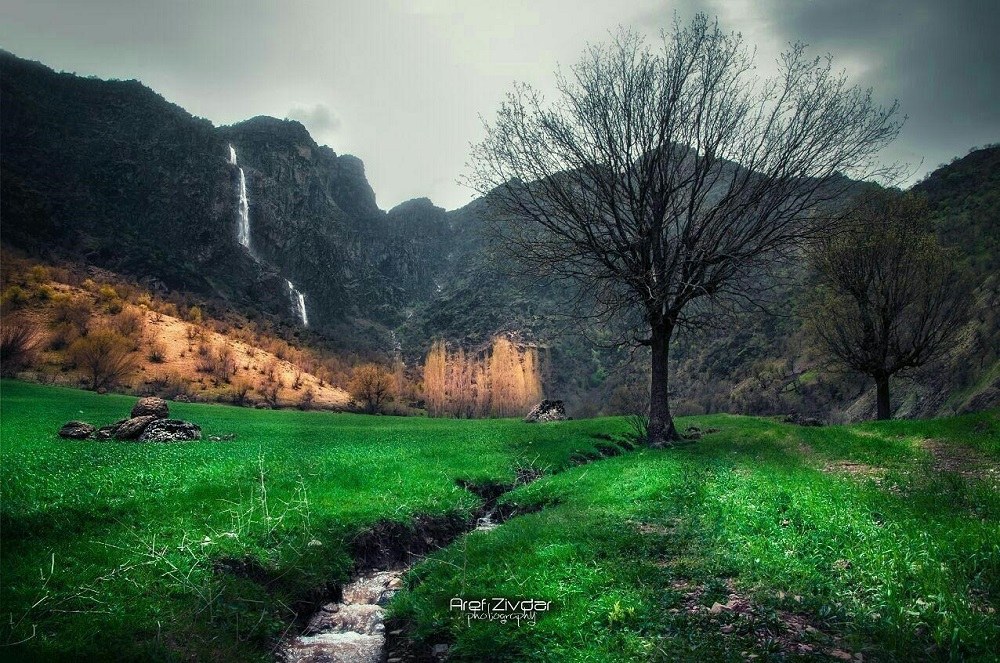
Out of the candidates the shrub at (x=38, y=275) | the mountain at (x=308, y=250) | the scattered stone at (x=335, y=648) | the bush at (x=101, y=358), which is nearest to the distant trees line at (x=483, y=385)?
the mountain at (x=308, y=250)

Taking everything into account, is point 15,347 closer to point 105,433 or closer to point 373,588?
point 105,433

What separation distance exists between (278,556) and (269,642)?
5.55 feet

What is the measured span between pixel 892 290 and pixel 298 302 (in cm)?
12679

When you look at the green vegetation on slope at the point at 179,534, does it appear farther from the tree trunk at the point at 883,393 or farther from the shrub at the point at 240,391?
the shrub at the point at 240,391

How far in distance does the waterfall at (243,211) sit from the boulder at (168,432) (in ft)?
398

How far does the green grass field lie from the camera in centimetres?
500

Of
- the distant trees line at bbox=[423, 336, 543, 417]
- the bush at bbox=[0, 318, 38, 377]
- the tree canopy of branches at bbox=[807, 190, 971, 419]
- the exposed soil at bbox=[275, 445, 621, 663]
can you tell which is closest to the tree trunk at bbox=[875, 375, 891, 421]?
the tree canopy of branches at bbox=[807, 190, 971, 419]

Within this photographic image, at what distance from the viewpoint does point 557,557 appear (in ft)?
24.3

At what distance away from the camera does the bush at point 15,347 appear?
31.6 meters

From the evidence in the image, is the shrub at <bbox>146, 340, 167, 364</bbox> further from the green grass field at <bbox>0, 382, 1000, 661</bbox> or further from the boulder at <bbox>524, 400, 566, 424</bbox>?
the green grass field at <bbox>0, 382, 1000, 661</bbox>

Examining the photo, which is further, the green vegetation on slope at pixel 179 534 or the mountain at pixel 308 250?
the mountain at pixel 308 250

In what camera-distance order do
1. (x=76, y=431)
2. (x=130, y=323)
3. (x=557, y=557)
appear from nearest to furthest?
(x=557, y=557)
(x=76, y=431)
(x=130, y=323)

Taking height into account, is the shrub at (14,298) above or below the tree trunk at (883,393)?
above

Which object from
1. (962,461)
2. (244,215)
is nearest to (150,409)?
(962,461)
